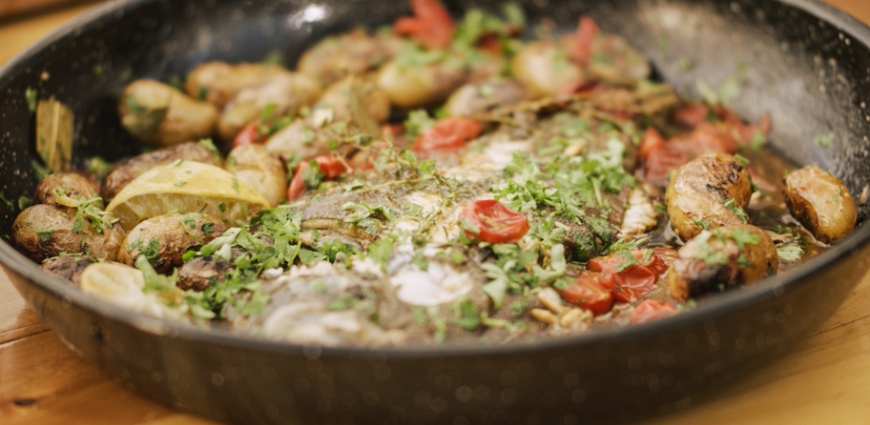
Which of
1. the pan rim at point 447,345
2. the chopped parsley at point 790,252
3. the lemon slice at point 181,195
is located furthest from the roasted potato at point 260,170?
the chopped parsley at point 790,252

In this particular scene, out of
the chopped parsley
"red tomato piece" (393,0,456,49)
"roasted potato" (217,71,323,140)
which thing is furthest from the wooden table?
"red tomato piece" (393,0,456,49)

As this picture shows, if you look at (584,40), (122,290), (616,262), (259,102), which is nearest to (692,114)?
(584,40)

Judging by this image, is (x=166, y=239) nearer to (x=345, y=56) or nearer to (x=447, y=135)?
(x=447, y=135)


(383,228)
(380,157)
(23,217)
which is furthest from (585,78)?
(23,217)

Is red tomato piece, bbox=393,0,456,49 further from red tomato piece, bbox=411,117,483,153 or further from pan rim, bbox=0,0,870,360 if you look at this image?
pan rim, bbox=0,0,870,360

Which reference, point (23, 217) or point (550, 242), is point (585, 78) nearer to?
point (550, 242)
